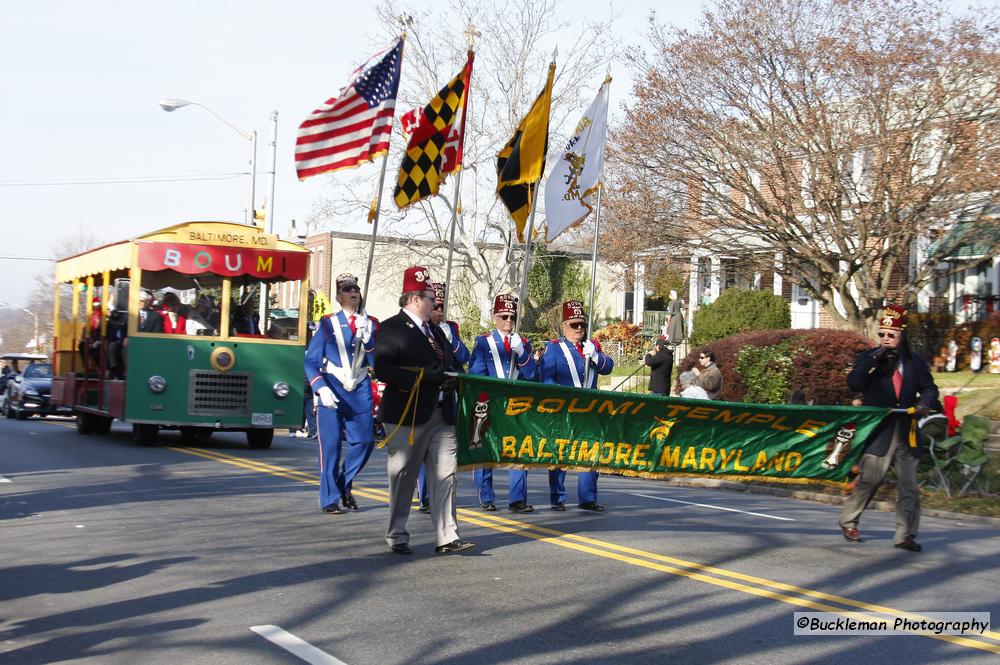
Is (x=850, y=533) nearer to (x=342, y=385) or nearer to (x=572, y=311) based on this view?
(x=572, y=311)

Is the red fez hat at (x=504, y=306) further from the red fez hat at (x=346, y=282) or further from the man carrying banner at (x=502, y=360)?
the red fez hat at (x=346, y=282)

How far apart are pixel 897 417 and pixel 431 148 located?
6.44 m

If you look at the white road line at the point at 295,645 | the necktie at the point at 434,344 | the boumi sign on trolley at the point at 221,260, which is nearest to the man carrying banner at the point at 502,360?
the necktie at the point at 434,344

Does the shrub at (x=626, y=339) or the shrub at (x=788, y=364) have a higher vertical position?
the shrub at (x=626, y=339)

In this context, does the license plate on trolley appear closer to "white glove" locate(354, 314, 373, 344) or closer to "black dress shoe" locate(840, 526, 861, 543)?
"white glove" locate(354, 314, 373, 344)

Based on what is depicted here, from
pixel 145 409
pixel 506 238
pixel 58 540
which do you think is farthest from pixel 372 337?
pixel 506 238

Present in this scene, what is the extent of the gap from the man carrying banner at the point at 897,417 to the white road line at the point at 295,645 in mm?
5371

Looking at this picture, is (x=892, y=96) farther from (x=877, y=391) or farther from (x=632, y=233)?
(x=877, y=391)

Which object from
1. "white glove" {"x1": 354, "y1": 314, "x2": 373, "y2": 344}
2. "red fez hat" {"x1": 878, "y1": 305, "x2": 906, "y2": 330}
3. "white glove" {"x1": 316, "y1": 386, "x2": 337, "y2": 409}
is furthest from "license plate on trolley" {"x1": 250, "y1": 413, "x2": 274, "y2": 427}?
"red fez hat" {"x1": 878, "y1": 305, "x2": 906, "y2": 330}

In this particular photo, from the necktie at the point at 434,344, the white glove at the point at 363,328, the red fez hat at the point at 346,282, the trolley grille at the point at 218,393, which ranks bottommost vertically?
the trolley grille at the point at 218,393

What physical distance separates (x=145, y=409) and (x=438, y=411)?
34.6 ft

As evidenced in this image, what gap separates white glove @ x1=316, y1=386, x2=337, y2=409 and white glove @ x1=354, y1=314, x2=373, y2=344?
0.58m

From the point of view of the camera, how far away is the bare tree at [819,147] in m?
22.9

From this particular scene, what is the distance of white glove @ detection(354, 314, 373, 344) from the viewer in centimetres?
1102
